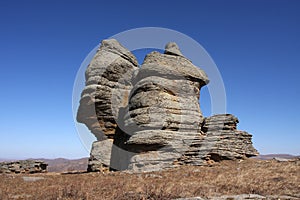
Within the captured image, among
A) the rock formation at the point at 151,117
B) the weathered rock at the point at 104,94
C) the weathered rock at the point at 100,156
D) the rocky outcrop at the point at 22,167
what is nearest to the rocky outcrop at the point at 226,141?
the rock formation at the point at 151,117

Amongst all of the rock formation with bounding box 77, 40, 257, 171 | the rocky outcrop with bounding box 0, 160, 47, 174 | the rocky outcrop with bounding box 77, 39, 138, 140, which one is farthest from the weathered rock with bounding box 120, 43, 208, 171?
the rocky outcrop with bounding box 0, 160, 47, 174

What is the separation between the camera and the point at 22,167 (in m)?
31.6

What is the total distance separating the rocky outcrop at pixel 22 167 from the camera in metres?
31.2

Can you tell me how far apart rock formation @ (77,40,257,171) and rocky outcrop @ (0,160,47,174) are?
25.8 ft

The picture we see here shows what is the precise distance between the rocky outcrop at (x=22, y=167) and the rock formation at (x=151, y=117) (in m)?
7.87

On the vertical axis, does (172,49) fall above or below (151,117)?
above

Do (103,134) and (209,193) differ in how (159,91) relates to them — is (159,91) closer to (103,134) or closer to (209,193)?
(103,134)

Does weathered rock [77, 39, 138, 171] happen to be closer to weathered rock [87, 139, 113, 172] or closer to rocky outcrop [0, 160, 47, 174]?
weathered rock [87, 139, 113, 172]

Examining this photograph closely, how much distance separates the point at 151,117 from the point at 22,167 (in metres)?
18.1

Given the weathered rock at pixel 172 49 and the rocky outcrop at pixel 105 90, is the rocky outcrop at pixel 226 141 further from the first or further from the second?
the rocky outcrop at pixel 105 90

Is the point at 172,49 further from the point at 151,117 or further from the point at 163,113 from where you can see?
the point at 151,117

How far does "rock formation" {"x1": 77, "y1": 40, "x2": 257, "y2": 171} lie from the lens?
23.4 m

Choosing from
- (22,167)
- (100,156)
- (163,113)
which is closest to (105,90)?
(100,156)

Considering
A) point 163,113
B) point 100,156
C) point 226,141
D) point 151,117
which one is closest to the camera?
point 226,141
